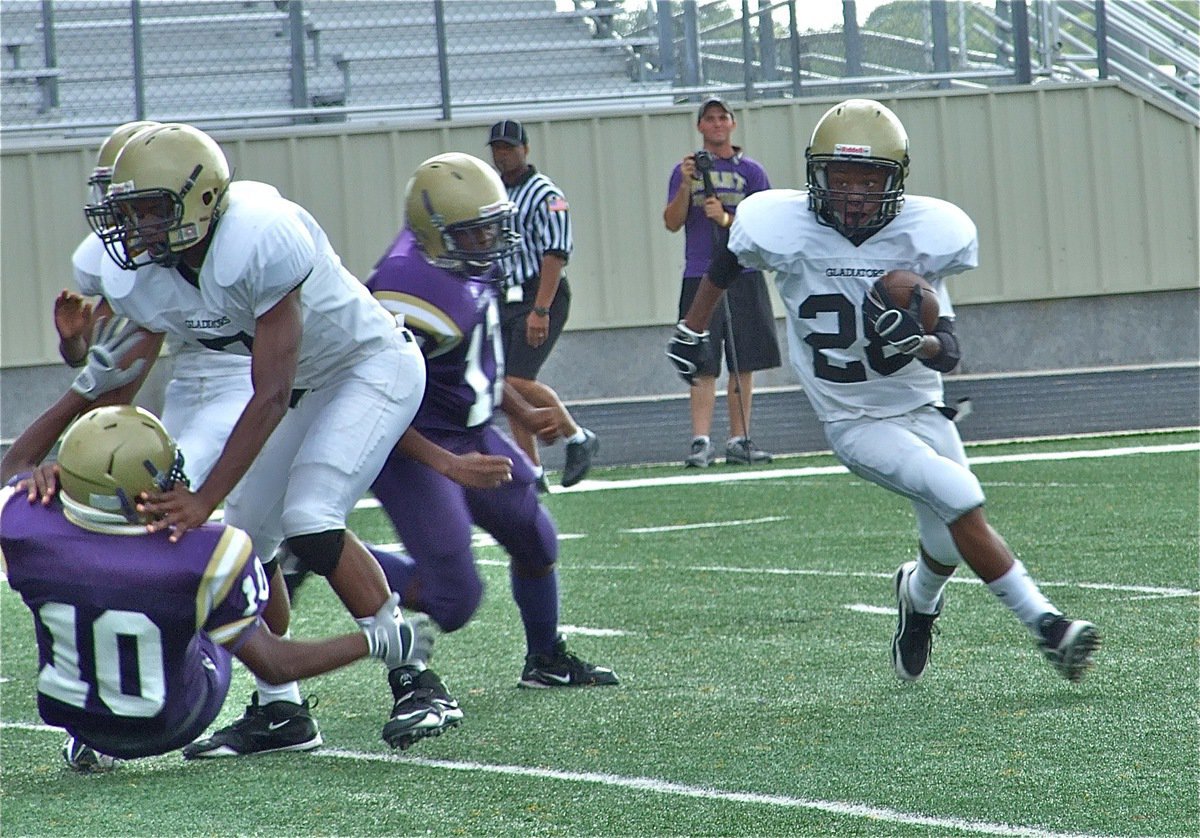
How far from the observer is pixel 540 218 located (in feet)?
26.5

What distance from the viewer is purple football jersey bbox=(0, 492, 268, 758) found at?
3088 millimetres

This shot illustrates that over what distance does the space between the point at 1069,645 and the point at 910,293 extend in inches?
38.6

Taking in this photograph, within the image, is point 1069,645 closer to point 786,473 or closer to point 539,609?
point 539,609

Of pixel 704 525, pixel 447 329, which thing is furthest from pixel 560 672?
pixel 704 525

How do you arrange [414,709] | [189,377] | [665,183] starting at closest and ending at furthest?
[414,709] → [189,377] → [665,183]

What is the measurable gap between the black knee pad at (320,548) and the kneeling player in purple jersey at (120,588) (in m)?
0.44

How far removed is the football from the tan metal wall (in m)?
7.24

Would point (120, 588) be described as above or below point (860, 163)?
below

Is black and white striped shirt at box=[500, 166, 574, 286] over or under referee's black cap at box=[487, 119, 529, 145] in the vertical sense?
under

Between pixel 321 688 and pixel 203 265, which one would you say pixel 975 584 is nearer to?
pixel 321 688

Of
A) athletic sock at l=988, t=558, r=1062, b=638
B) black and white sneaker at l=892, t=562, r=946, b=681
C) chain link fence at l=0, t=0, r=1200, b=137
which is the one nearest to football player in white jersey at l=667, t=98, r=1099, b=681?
black and white sneaker at l=892, t=562, r=946, b=681

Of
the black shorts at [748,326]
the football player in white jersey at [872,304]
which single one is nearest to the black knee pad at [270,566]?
the football player in white jersey at [872,304]

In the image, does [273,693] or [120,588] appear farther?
[273,693]

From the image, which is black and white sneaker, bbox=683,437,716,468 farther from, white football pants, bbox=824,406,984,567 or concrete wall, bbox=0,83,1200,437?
white football pants, bbox=824,406,984,567
